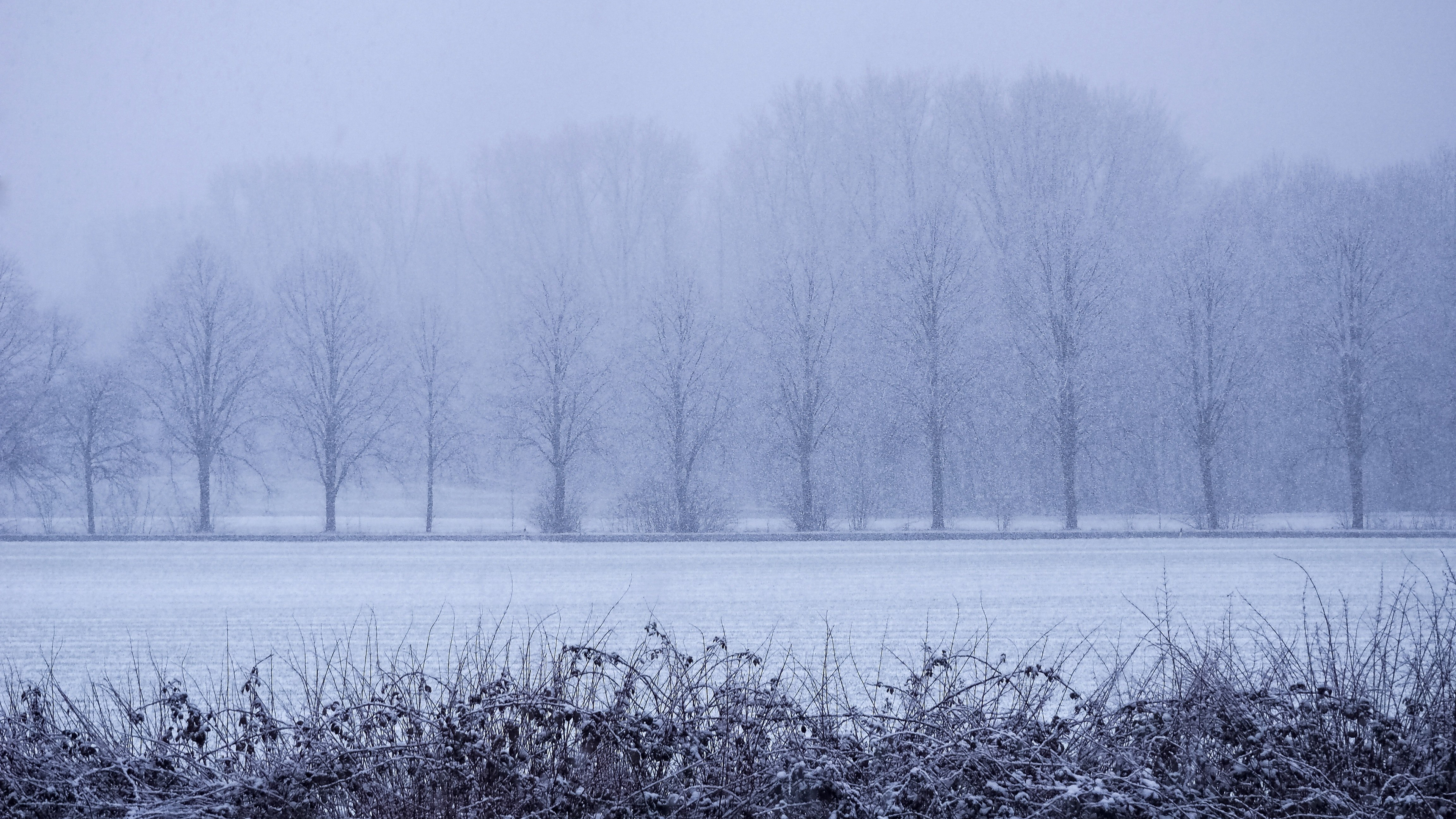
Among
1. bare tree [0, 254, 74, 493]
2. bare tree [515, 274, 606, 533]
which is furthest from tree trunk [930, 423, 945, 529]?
bare tree [0, 254, 74, 493]

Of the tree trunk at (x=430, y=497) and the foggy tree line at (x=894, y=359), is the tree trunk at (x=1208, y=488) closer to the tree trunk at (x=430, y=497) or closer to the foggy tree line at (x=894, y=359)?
the foggy tree line at (x=894, y=359)

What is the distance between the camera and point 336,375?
109 feet

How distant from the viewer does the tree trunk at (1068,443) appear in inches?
1142

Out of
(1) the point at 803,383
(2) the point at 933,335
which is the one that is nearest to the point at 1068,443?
(2) the point at 933,335

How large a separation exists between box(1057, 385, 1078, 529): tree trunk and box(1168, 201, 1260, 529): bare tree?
11.4ft

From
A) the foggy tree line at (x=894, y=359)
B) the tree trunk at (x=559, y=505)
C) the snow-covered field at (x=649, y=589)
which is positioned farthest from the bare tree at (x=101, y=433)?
the tree trunk at (x=559, y=505)

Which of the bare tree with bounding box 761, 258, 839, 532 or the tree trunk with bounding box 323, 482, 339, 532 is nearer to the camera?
the bare tree with bounding box 761, 258, 839, 532

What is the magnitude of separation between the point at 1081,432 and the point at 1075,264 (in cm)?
528

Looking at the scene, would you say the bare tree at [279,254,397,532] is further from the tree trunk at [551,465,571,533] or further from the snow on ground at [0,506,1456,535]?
the tree trunk at [551,465,571,533]

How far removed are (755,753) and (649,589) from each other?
10.6 m

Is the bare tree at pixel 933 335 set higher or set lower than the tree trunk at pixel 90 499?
higher

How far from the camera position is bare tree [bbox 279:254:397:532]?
1283 inches

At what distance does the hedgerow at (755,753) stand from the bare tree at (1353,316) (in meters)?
25.6

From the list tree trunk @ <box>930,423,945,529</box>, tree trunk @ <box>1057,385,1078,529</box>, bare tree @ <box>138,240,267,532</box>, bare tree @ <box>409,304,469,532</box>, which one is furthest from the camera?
bare tree @ <box>409,304,469,532</box>
